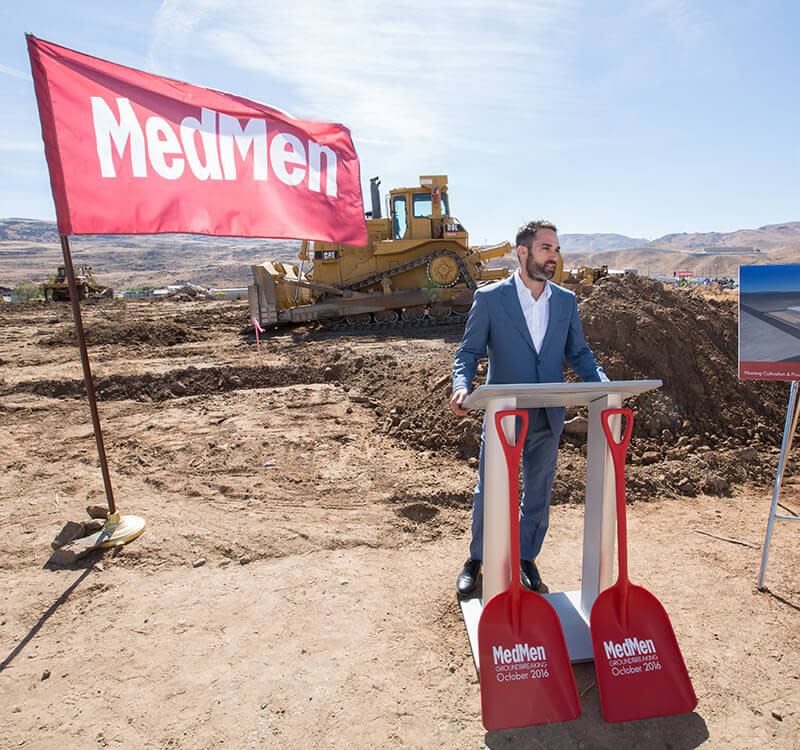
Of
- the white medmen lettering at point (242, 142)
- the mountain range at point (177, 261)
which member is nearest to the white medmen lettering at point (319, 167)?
the white medmen lettering at point (242, 142)

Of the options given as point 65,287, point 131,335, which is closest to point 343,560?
point 131,335

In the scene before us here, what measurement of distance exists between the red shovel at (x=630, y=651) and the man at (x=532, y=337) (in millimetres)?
504

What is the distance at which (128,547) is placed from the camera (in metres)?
3.46

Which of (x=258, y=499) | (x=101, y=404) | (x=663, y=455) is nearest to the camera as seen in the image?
(x=258, y=499)

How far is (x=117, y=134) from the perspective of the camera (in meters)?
3.05

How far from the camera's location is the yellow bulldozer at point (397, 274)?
13539 millimetres

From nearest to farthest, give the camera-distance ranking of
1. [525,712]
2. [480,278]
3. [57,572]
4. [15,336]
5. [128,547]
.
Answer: [525,712] < [57,572] < [128,547] < [15,336] < [480,278]

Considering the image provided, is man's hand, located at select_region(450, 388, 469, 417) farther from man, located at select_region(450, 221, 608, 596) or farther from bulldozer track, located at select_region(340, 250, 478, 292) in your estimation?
bulldozer track, located at select_region(340, 250, 478, 292)

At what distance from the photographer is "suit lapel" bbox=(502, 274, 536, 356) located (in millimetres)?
2594

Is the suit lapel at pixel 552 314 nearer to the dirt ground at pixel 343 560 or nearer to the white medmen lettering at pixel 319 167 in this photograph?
the dirt ground at pixel 343 560

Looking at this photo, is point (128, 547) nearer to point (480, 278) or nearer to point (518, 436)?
point (518, 436)

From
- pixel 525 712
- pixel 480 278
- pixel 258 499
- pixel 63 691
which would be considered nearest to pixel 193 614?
pixel 63 691

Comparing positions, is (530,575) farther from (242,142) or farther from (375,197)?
(375,197)

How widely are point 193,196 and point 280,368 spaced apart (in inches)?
210
